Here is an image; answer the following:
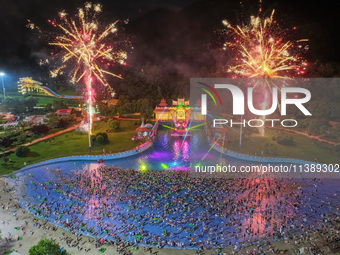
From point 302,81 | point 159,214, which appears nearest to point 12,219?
point 159,214

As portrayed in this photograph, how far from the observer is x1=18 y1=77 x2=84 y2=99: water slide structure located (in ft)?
248

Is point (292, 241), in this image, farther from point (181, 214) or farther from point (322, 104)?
point (322, 104)

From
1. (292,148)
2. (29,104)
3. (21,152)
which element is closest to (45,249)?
(21,152)

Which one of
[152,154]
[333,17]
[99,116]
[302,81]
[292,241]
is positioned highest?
[333,17]

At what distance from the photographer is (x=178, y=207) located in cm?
2336

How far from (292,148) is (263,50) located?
1457cm

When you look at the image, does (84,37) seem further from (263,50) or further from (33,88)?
(33,88)

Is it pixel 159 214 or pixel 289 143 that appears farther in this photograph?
pixel 289 143

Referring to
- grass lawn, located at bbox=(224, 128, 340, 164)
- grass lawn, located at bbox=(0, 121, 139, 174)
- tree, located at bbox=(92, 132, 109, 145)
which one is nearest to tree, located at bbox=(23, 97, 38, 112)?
grass lawn, located at bbox=(0, 121, 139, 174)

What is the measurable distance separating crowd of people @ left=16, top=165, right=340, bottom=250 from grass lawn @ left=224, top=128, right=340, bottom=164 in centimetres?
676

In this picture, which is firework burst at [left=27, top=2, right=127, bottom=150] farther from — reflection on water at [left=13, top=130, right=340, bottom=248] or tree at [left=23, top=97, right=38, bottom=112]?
tree at [left=23, top=97, right=38, bottom=112]

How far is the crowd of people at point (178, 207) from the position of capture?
19984mm

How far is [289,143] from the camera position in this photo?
39656 millimetres

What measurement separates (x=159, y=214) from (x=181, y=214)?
5.79 ft
